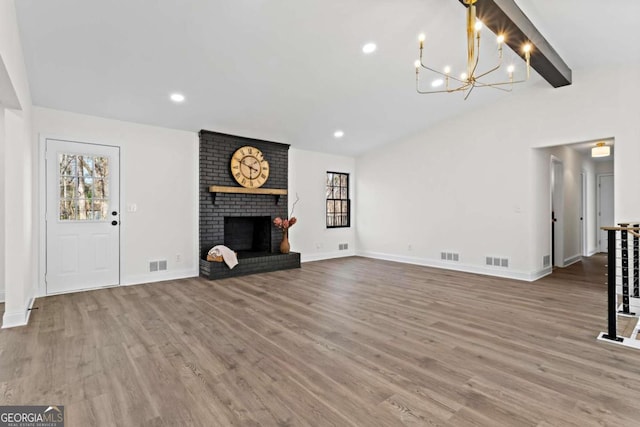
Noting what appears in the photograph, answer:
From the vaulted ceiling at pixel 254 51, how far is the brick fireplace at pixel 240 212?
1.96ft

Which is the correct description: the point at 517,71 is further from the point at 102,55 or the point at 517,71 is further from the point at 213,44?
the point at 102,55

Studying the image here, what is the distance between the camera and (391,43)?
3803 mm

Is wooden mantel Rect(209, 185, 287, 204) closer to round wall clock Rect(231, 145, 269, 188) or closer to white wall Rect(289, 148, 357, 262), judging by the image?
round wall clock Rect(231, 145, 269, 188)

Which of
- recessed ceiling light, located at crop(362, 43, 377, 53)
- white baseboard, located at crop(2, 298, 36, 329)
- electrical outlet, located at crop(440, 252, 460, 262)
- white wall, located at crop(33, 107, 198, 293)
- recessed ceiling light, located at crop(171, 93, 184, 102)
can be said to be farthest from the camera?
electrical outlet, located at crop(440, 252, 460, 262)

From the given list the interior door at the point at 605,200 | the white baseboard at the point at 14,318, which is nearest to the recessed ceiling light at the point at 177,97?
the white baseboard at the point at 14,318

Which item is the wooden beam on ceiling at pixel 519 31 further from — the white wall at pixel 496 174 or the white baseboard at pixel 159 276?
the white baseboard at pixel 159 276

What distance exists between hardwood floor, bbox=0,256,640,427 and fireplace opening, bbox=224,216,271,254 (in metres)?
2.12

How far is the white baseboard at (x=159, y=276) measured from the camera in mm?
4875

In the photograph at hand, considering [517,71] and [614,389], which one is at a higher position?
[517,71]

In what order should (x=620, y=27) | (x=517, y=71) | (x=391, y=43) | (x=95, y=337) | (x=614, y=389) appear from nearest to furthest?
(x=614, y=389) < (x=95, y=337) < (x=620, y=27) < (x=391, y=43) < (x=517, y=71)

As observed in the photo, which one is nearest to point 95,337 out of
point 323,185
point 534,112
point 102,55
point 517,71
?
point 102,55

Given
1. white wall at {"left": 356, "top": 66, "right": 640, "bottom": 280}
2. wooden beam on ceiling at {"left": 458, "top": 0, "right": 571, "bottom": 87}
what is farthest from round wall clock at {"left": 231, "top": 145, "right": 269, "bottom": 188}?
wooden beam on ceiling at {"left": 458, "top": 0, "right": 571, "bottom": 87}

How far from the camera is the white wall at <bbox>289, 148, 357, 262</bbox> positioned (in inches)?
271

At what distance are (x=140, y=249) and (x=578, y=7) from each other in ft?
20.7
